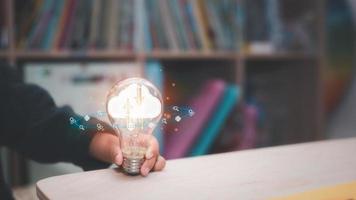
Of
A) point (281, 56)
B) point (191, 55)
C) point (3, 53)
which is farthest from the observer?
point (281, 56)

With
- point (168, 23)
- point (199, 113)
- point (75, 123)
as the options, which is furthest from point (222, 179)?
point (168, 23)

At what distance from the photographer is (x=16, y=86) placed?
0.59 metres

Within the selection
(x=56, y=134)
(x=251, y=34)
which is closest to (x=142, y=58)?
Answer: (x=251, y=34)

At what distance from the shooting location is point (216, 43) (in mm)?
1432

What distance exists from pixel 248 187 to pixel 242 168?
70 millimetres

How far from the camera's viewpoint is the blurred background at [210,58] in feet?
3.72

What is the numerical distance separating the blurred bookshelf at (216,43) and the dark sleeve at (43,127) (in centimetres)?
56

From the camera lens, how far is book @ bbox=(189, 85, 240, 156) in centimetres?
115

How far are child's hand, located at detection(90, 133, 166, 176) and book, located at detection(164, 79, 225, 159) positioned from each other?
1.27 ft

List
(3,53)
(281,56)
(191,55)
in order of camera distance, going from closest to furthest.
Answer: (3,53)
(191,55)
(281,56)

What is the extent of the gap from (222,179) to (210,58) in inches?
40.8

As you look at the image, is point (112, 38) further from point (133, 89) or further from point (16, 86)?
point (133, 89)

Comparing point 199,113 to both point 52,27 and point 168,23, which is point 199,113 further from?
point 52,27

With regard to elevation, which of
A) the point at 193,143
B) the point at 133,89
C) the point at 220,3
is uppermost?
the point at 133,89
